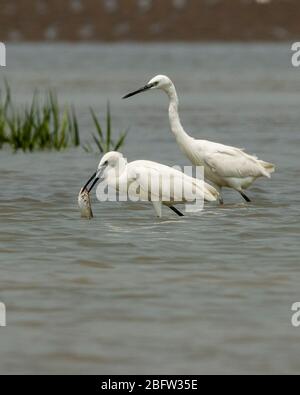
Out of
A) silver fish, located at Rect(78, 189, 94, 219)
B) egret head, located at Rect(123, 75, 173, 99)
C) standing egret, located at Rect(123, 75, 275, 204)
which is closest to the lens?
silver fish, located at Rect(78, 189, 94, 219)

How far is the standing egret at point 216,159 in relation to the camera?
14625 millimetres

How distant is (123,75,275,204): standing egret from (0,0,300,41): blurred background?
153178mm

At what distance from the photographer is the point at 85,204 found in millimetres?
13430

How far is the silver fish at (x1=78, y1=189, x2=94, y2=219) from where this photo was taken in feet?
43.7

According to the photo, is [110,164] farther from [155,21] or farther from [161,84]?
[155,21]

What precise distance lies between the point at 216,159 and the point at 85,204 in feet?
6.05

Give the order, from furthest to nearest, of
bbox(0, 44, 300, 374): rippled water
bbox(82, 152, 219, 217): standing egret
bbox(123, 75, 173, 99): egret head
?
bbox(123, 75, 173, 99): egret head
bbox(82, 152, 219, 217): standing egret
bbox(0, 44, 300, 374): rippled water

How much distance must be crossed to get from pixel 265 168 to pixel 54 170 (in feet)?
15.1

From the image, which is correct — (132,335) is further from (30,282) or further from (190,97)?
(190,97)

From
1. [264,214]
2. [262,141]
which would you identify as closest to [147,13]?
[262,141]

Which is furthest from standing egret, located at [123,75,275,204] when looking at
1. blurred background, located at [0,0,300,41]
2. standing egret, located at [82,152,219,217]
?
blurred background, located at [0,0,300,41]

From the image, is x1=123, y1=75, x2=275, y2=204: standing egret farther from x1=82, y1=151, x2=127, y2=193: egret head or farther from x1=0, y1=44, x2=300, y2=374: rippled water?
x1=82, y1=151, x2=127, y2=193: egret head

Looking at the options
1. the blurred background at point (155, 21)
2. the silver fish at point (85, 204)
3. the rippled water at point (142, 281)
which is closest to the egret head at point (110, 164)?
the silver fish at point (85, 204)

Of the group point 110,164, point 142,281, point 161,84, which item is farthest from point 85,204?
point 142,281
